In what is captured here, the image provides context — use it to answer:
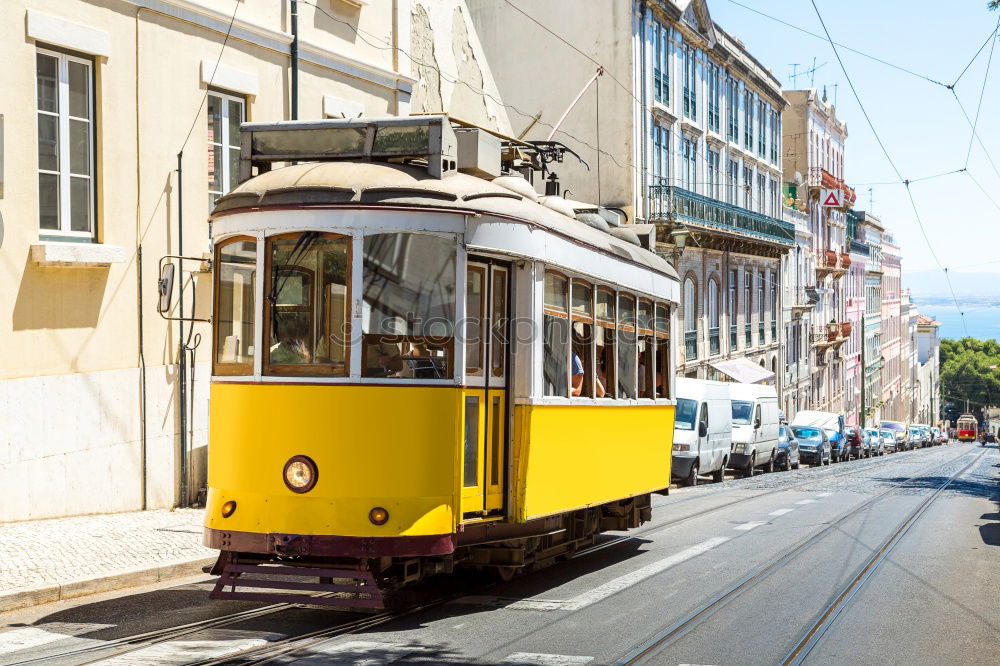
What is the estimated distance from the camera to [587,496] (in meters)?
10.9

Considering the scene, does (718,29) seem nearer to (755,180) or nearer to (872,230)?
(755,180)

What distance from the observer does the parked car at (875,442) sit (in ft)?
189

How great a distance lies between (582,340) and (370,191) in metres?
2.68

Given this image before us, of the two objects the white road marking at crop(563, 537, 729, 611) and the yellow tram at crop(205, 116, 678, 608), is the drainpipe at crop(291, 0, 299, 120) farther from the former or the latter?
the white road marking at crop(563, 537, 729, 611)

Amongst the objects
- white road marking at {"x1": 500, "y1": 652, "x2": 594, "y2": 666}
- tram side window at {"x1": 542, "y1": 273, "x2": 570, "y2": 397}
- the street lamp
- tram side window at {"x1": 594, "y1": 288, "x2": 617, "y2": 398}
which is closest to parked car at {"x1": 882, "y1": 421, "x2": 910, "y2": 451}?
the street lamp

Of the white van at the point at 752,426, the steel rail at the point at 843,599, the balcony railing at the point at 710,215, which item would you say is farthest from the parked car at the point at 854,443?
the steel rail at the point at 843,599

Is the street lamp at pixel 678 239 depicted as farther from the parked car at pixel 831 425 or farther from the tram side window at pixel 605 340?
the tram side window at pixel 605 340

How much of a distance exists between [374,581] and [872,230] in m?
84.8

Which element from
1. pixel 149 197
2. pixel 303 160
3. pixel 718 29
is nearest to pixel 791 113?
pixel 718 29

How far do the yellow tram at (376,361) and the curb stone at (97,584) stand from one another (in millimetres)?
1450

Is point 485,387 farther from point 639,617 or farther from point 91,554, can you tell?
point 91,554

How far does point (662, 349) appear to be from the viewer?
13422mm

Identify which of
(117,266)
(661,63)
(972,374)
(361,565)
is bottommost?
(361,565)

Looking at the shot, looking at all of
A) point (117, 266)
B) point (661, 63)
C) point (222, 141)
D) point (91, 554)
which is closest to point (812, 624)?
point (91, 554)
